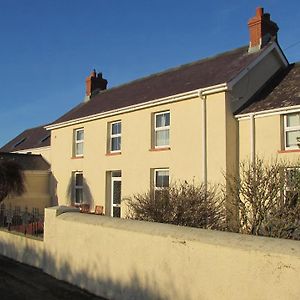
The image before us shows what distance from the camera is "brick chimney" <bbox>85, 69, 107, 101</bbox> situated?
2722 centimetres

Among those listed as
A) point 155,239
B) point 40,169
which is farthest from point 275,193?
point 40,169

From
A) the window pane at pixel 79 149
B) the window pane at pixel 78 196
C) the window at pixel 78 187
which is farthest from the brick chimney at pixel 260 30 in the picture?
the window pane at pixel 78 196

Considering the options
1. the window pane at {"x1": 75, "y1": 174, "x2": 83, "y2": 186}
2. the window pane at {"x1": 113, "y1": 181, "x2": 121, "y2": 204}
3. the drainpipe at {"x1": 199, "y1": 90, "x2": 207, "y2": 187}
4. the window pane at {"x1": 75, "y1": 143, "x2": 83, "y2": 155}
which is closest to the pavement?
the drainpipe at {"x1": 199, "y1": 90, "x2": 207, "y2": 187}

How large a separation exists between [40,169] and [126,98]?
840 centimetres

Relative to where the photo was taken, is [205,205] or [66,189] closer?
[205,205]

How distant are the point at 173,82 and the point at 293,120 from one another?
6612mm

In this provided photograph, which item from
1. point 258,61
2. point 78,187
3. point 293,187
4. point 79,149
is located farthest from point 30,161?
point 293,187

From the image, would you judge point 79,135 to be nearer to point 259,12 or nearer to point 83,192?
point 83,192

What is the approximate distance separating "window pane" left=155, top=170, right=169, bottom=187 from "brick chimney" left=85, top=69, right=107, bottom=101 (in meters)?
10.5

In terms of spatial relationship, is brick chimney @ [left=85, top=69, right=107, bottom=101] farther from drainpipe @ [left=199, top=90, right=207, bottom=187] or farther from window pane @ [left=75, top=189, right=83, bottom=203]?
drainpipe @ [left=199, top=90, right=207, bottom=187]

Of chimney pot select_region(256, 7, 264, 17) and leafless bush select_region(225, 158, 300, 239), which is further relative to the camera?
chimney pot select_region(256, 7, 264, 17)

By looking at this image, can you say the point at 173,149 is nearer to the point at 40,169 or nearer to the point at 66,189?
the point at 66,189

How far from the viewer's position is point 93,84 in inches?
1079

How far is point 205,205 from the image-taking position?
9.93 meters
